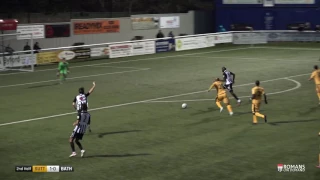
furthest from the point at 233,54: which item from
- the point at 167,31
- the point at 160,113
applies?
the point at 160,113

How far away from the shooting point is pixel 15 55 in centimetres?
4612

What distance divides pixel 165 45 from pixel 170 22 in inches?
349

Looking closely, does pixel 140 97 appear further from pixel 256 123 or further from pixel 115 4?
pixel 115 4

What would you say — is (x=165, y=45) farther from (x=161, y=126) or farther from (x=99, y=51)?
(x=161, y=126)

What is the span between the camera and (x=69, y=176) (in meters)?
17.1

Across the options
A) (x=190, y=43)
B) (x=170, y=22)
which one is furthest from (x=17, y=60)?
(x=170, y=22)

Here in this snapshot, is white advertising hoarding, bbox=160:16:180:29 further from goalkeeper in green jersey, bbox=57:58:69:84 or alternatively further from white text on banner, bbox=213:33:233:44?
goalkeeper in green jersey, bbox=57:58:69:84

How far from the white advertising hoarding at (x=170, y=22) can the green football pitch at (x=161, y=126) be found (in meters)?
20.8

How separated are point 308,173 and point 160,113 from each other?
11.2 meters

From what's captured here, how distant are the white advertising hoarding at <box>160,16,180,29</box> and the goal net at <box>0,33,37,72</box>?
18548 millimetres

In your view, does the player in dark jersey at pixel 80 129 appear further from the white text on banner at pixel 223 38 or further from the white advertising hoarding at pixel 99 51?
the white text on banner at pixel 223 38

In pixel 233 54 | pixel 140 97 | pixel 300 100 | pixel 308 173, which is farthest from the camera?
pixel 233 54

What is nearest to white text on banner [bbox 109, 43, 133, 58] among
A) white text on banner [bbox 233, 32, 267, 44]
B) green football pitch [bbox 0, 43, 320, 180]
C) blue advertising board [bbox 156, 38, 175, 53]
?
blue advertising board [bbox 156, 38, 175, 53]

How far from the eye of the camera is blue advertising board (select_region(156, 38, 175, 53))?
188ft
